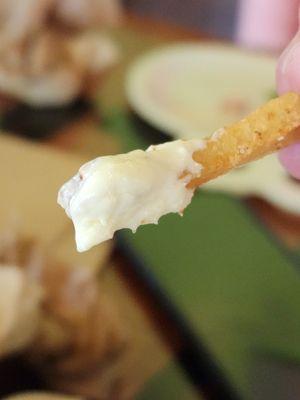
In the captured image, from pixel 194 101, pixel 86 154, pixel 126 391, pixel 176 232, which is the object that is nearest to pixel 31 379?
pixel 126 391

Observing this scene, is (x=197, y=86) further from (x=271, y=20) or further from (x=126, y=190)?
(x=126, y=190)

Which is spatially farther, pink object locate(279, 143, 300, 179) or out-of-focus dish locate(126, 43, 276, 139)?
out-of-focus dish locate(126, 43, 276, 139)

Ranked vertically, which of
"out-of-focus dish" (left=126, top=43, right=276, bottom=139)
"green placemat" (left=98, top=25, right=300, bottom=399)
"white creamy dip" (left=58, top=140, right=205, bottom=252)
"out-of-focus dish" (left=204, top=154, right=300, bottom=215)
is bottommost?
"out-of-focus dish" (left=126, top=43, right=276, bottom=139)

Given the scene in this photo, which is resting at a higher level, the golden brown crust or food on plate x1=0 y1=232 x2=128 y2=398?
the golden brown crust

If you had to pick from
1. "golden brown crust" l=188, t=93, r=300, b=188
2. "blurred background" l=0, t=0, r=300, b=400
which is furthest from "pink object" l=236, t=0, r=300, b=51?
"golden brown crust" l=188, t=93, r=300, b=188

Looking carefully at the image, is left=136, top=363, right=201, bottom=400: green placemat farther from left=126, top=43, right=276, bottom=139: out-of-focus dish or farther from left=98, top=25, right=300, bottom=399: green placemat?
left=126, top=43, right=276, bottom=139: out-of-focus dish

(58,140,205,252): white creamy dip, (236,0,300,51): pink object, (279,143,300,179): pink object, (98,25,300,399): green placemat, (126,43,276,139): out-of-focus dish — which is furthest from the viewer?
(236,0,300,51): pink object

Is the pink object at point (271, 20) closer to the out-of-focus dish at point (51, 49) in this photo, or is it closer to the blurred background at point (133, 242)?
the blurred background at point (133, 242)
